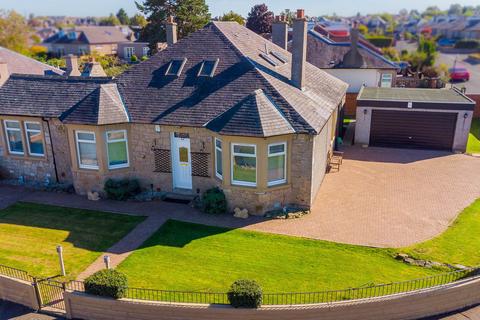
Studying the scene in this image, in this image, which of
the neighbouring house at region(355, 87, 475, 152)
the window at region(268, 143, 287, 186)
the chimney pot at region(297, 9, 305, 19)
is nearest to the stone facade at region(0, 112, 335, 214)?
the window at region(268, 143, 287, 186)

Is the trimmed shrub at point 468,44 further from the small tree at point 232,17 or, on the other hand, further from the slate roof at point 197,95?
the slate roof at point 197,95

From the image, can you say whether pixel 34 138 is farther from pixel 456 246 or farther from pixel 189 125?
pixel 456 246

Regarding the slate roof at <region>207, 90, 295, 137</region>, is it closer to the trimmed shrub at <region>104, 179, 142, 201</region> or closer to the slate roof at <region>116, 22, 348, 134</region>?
the slate roof at <region>116, 22, 348, 134</region>

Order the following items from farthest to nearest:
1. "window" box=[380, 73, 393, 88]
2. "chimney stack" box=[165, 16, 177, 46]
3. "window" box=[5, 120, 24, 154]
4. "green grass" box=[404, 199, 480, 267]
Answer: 1. "window" box=[380, 73, 393, 88]
2. "chimney stack" box=[165, 16, 177, 46]
3. "window" box=[5, 120, 24, 154]
4. "green grass" box=[404, 199, 480, 267]

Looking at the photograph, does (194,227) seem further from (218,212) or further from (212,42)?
(212,42)

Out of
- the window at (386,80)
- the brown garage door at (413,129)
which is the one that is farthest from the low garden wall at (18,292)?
the window at (386,80)

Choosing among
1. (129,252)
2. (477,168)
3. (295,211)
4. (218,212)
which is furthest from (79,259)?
(477,168)

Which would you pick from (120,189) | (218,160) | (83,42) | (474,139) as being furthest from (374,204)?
(83,42)
